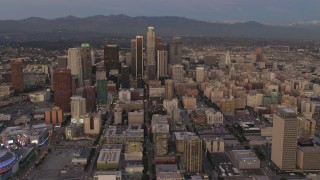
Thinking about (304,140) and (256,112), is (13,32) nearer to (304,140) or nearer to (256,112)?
(256,112)

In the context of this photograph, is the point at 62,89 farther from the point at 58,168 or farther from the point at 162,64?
the point at 162,64

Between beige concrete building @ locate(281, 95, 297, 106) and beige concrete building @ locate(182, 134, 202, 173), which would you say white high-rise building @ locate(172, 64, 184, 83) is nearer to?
beige concrete building @ locate(281, 95, 297, 106)

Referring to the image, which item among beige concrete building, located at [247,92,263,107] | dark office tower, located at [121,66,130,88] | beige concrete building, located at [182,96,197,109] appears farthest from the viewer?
dark office tower, located at [121,66,130,88]

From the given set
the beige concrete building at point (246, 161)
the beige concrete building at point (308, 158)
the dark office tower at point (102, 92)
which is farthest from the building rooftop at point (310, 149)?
the dark office tower at point (102, 92)

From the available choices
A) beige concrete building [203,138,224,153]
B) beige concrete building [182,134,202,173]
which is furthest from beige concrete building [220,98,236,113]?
beige concrete building [182,134,202,173]

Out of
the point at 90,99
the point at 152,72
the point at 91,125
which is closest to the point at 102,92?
the point at 90,99

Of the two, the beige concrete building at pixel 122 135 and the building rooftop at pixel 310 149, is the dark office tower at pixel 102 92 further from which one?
the building rooftop at pixel 310 149
